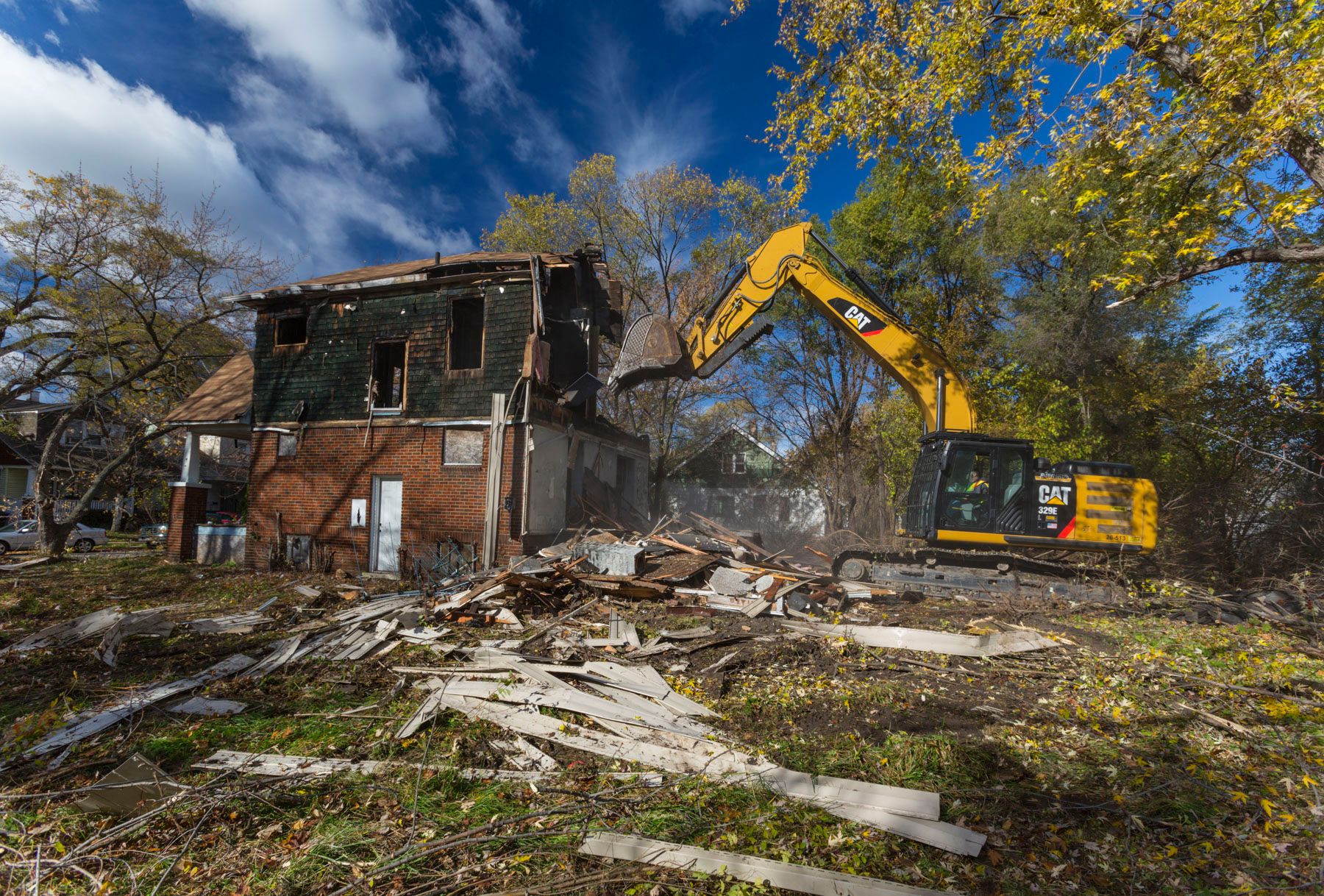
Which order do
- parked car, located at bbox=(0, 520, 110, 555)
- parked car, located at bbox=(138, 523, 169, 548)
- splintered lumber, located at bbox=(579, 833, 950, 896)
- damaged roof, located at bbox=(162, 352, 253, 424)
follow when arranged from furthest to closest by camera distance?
1. parked car, located at bbox=(138, 523, 169, 548)
2. parked car, located at bbox=(0, 520, 110, 555)
3. damaged roof, located at bbox=(162, 352, 253, 424)
4. splintered lumber, located at bbox=(579, 833, 950, 896)

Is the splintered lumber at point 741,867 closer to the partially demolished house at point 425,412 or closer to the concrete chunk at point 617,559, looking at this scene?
the concrete chunk at point 617,559

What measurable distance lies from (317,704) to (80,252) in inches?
665

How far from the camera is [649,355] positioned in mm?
10250

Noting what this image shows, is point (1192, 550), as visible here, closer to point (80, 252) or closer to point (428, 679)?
point (428, 679)

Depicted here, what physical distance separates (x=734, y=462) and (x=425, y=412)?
2049cm

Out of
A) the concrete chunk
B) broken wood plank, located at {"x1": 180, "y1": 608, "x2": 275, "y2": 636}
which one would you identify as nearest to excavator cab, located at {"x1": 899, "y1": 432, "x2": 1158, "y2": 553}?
the concrete chunk

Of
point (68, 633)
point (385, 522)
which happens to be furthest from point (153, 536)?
point (68, 633)

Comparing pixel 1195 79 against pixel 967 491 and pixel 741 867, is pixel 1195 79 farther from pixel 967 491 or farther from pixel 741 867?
pixel 741 867

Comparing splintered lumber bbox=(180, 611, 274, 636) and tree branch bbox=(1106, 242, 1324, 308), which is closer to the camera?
tree branch bbox=(1106, 242, 1324, 308)

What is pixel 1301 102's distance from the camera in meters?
6.11

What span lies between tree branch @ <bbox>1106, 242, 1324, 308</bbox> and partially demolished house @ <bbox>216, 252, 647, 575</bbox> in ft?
32.5

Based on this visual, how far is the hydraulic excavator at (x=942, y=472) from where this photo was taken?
9234 millimetres

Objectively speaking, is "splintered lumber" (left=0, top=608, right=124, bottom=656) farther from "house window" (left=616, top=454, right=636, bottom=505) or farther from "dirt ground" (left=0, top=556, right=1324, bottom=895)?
"house window" (left=616, top=454, right=636, bottom=505)

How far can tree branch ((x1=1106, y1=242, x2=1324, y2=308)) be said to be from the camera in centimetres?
709
